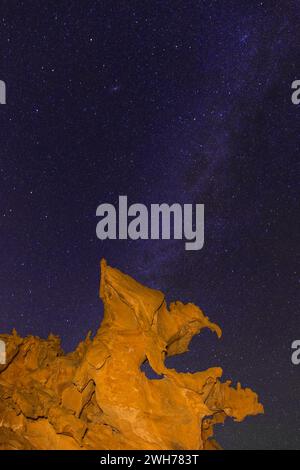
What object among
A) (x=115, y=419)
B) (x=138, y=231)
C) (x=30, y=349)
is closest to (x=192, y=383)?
(x=115, y=419)

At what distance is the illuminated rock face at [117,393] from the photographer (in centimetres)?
552

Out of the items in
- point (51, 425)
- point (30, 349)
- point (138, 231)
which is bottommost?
point (51, 425)

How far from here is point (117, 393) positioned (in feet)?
18.0

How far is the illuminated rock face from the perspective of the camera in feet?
18.1

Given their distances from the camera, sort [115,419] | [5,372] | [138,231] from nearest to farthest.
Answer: [115,419] → [5,372] → [138,231]
